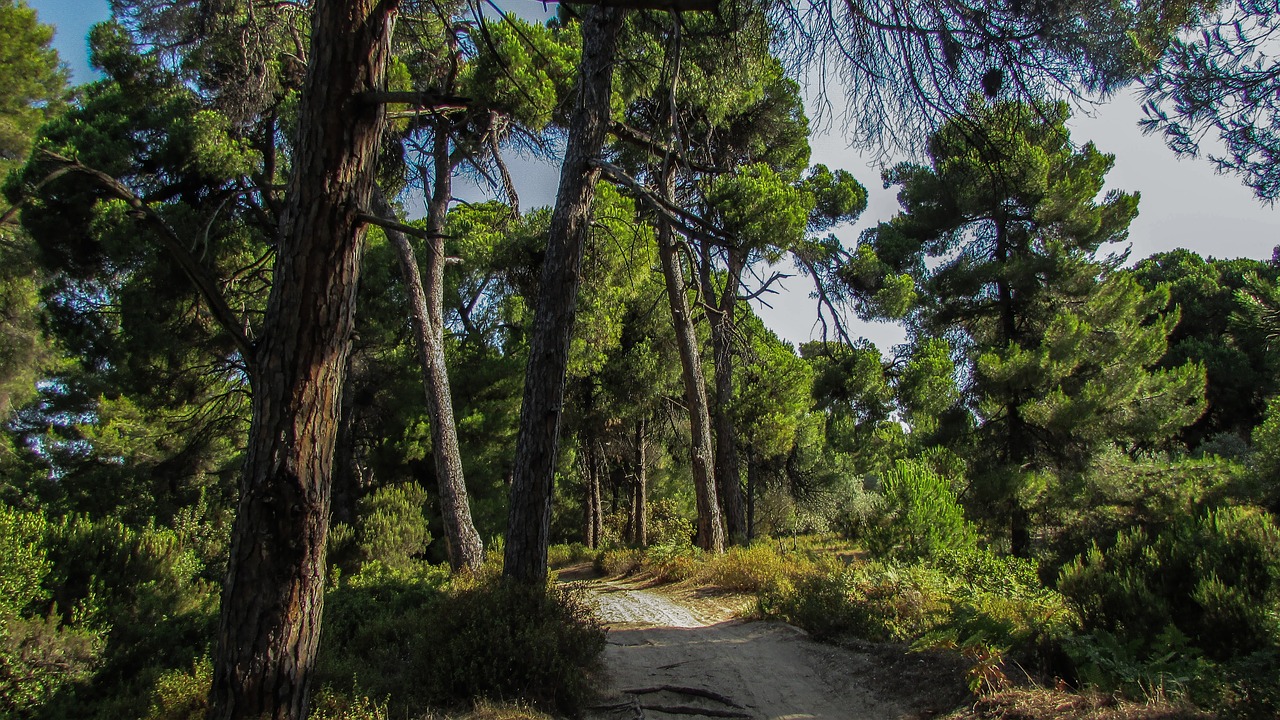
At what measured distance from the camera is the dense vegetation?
3.48 m

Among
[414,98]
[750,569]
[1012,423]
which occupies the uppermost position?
[414,98]

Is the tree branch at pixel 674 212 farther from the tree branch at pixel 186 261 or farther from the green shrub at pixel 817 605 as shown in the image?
the green shrub at pixel 817 605

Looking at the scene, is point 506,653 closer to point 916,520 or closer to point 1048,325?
point 916,520

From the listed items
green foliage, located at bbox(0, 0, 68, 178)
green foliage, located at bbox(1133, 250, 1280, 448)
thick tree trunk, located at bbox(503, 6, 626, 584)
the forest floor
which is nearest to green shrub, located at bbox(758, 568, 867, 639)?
the forest floor

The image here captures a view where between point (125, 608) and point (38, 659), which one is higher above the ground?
point (125, 608)

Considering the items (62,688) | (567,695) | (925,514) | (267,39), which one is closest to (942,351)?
(925,514)

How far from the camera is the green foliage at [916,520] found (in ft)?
29.1

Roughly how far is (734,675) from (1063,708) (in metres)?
2.60

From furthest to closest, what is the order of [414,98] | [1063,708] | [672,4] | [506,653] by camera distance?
[506,653] → [1063,708] → [414,98] → [672,4]

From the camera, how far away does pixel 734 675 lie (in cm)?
577

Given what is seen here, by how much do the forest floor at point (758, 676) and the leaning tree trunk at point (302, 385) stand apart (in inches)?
109

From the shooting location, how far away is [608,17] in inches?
277

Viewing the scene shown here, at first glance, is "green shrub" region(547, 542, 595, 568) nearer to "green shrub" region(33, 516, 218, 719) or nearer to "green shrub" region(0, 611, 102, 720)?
"green shrub" region(33, 516, 218, 719)

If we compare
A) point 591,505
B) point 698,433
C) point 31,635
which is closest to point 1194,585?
point 698,433
